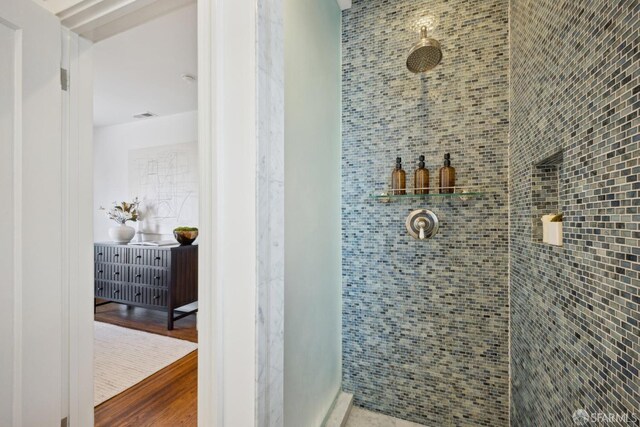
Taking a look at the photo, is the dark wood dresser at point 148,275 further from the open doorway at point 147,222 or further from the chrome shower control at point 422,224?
the chrome shower control at point 422,224

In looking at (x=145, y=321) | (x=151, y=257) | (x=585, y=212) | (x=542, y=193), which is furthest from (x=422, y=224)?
(x=145, y=321)

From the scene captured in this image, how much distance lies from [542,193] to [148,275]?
11.8ft

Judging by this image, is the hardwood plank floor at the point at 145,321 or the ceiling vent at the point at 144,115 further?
the ceiling vent at the point at 144,115

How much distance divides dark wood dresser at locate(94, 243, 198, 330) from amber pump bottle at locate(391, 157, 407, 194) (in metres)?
2.52

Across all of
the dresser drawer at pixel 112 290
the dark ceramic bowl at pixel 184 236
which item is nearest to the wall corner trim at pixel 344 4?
the dark ceramic bowl at pixel 184 236

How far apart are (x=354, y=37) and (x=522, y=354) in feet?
7.05

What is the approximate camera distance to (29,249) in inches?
34.6

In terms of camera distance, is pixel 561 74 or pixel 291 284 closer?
pixel 561 74

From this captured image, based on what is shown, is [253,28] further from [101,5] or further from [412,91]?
[412,91]

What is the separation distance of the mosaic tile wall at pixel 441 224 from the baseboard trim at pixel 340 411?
7 centimetres

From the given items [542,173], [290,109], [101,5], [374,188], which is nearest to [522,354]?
[542,173]

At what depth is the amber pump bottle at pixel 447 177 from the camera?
156 centimetres

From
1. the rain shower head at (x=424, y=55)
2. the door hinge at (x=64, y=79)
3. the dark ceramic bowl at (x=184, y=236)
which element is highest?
the rain shower head at (x=424, y=55)

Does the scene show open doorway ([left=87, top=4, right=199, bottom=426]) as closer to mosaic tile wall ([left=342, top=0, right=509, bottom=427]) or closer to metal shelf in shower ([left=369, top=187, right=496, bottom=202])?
mosaic tile wall ([left=342, top=0, right=509, bottom=427])
